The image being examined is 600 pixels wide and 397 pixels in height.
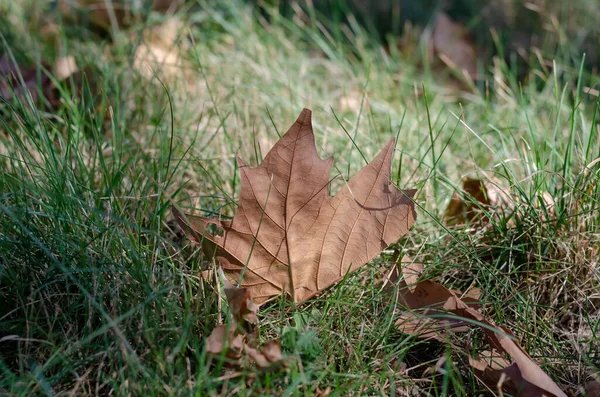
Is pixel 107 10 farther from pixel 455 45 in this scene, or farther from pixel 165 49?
pixel 455 45

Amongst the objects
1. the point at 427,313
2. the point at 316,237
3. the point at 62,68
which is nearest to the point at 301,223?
the point at 316,237

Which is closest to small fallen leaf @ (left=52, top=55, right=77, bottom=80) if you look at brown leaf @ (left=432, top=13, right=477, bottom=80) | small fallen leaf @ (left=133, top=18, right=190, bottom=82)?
small fallen leaf @ (left=133, top=18, right=190, bottom=82)

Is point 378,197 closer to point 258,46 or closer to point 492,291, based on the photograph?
point 492,291

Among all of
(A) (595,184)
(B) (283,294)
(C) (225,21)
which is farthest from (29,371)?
(C) (225,21)

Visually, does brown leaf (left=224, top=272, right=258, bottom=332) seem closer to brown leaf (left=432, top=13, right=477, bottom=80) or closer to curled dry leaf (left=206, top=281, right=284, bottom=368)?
curled dry leaf (left=206, top=281, right=284, bottom=368)

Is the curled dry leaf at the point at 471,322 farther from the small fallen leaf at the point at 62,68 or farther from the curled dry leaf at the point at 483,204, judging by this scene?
the small fallen leaf at the point at 62,68

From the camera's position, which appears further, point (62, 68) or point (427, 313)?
point (62, 68)
